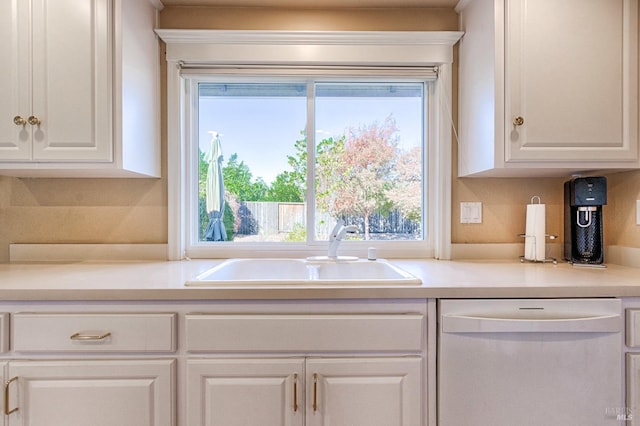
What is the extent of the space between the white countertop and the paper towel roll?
227 mm

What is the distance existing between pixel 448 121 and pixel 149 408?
1.82 meters

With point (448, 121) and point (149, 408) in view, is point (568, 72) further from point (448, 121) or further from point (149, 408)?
point (149, 408)

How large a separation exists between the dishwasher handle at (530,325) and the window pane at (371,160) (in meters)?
0.79

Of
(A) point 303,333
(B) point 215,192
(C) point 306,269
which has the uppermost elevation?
(B) point 215,192

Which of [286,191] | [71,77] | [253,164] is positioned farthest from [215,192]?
[71,77]

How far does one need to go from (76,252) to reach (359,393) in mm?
1548

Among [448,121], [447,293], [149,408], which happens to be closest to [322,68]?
[448,121]

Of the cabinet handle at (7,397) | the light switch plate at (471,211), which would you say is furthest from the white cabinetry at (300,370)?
the light switch plate at (471,211)

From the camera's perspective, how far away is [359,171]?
1.96m

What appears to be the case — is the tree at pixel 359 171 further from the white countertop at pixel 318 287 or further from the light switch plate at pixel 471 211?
the white countertop at pixel 318 287

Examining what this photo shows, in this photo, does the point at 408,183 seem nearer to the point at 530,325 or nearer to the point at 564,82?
the point at 564,82

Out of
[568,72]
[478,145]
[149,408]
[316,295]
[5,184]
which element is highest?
[568,72]

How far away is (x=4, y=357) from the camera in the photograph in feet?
3.91

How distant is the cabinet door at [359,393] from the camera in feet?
3.98
